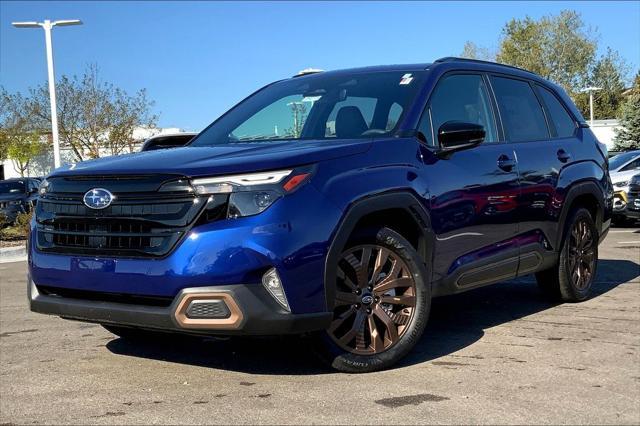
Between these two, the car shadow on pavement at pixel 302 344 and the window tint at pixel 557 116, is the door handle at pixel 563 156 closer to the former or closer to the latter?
the window tint at pixel 557 116

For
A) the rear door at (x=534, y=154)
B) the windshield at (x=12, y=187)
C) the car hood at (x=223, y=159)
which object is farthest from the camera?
the windshield at (x=12, y=187)

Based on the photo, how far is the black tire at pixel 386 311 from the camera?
13.3 feet

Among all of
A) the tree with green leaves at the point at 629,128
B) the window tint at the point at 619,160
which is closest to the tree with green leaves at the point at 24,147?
the tree with green leaves at the point at 629,128

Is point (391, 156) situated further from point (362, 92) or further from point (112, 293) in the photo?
point (112, 293)

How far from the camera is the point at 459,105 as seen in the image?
5.17m

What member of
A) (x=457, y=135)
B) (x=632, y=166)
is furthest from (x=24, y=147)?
(x=457, y=135)

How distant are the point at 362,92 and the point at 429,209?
107 cm

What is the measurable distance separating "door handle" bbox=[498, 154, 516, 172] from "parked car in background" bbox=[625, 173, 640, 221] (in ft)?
30.4

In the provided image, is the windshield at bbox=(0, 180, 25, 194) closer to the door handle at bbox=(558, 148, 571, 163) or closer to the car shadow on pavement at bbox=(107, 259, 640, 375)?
the car shadow on pavement at bbox=(107, 259, 640, 375)

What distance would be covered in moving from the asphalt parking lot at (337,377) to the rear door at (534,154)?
0.65m

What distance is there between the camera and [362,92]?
504 cm

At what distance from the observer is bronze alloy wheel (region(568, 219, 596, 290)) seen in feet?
20.4

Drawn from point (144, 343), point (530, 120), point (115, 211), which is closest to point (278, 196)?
point (115, 211)

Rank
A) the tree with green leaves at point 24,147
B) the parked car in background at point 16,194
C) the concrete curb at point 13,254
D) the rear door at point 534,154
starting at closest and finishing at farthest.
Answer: the rear door at point 534,154 → the concrete curb at point 13,254 → the parked car in background at point 16,194 → the tree with green leaves at point 24,147
